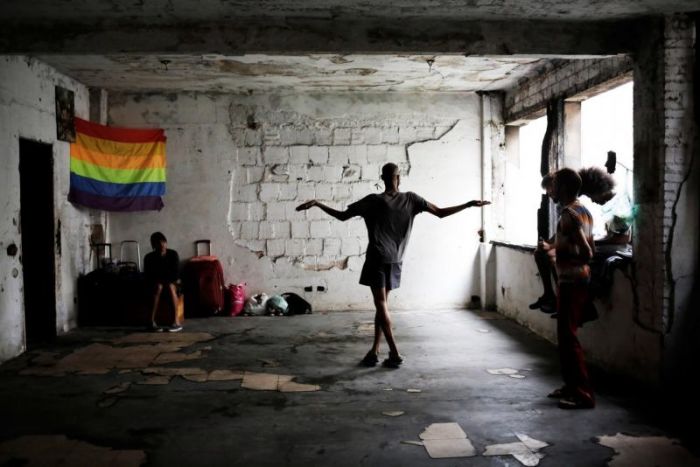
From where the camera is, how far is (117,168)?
7.75 metres

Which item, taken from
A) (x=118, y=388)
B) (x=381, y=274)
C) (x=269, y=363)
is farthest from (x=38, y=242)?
(x=381, y=274)

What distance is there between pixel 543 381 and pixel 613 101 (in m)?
3.35

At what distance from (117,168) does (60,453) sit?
496cm

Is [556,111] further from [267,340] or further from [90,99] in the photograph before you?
[90,99]

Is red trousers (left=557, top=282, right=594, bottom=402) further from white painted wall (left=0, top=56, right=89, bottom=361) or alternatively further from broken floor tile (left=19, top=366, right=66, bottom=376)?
white painted wall (left=0, top=56, right=89, bottom=361)

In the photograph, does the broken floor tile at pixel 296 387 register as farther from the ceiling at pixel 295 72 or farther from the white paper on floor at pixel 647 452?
the ceiling at pixel 295 72

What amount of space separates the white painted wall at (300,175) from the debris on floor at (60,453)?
185 inches

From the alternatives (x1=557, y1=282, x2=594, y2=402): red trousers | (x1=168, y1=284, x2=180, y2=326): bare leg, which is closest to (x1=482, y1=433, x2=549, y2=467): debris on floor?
(x1=557, y1=282, x2=594, y2=402): red trousers

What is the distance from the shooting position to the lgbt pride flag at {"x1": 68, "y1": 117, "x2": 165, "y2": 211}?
7242 mm

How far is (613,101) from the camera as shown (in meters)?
6.47

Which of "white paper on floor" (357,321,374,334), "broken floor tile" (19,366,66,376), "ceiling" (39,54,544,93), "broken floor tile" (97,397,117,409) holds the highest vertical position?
"ceiling" (39,54,544,93)

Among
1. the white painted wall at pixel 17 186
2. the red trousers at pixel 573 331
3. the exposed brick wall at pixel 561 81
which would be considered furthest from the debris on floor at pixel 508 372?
the white painted wall at pixel 17 186

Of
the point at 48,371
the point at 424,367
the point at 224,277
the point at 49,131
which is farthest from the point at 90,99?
the point at 424,367

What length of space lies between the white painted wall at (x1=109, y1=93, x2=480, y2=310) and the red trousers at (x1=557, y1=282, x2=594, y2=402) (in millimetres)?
4195
